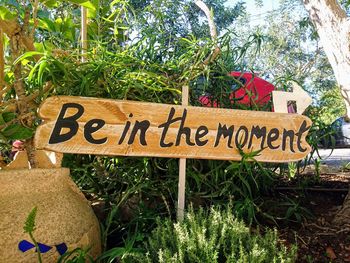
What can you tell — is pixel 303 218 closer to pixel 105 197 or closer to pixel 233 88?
pixel 233 88

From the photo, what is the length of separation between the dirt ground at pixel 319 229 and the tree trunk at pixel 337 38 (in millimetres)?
91

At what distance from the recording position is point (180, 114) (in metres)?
1.53

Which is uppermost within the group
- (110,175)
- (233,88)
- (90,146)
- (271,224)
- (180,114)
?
(233,88)

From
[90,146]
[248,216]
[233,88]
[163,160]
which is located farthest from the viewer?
[233,88]

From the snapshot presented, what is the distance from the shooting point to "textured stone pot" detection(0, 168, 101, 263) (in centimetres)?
127

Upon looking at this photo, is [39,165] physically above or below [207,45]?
below

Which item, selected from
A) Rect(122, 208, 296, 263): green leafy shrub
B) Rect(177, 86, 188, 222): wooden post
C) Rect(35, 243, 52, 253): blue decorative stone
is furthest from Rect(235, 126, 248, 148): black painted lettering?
Rect(35, 243, 52, 253): blue decorative stone

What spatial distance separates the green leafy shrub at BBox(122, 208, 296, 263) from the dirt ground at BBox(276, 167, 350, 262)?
23 cm

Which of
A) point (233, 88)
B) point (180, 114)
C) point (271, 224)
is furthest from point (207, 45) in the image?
point (271, 224)

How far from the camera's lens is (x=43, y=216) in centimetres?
133

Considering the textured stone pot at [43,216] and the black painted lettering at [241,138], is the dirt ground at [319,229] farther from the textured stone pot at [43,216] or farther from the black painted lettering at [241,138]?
the textured stone pot at [43,216]

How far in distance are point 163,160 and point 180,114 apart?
1.01 feet

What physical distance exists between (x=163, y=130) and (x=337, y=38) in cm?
91

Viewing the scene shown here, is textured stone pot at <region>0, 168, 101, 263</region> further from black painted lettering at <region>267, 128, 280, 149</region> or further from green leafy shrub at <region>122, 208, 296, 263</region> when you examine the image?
black painted lettering at <region>267, 128, 280, 149</region>
